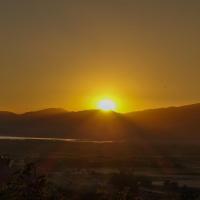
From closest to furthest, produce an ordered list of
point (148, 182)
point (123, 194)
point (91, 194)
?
point (123, 194), point (91, 194), point (148, 182)

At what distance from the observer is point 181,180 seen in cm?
5103

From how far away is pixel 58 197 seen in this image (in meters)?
18.6

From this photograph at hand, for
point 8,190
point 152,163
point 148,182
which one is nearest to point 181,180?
point 148,182

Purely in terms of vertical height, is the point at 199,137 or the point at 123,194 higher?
the point at 199,137

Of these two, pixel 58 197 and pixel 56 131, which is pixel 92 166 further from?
pixel 56 131

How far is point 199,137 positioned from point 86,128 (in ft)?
104

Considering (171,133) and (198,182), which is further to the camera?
(171,133)

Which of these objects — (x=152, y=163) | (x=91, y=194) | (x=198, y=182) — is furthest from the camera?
(x=152, y=163)

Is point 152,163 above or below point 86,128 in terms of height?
below

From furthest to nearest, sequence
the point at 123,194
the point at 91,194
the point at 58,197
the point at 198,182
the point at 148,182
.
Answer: the point at 198,182
the point at 148,182
the point at 91,194
the point at 123,194
the point at 58,197

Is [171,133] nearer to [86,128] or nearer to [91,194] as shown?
[86,128]

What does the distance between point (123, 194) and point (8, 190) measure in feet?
14.5

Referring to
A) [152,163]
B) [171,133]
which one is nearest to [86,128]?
[171,133]

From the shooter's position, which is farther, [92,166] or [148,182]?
[92,166]
